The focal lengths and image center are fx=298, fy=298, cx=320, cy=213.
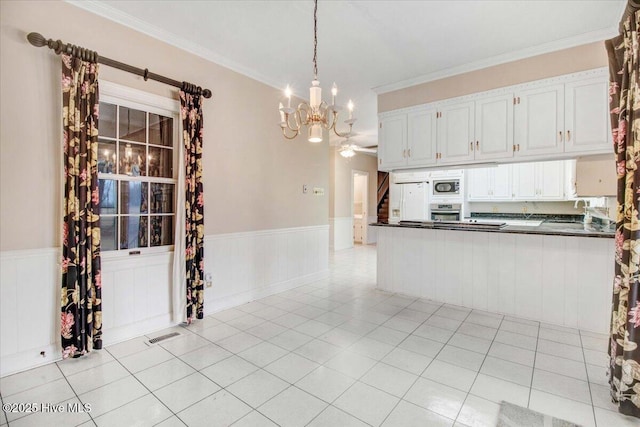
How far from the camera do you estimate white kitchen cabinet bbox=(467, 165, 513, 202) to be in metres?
5.43

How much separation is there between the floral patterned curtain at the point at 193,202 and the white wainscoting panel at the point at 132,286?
0.22 metres

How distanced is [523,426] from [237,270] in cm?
308

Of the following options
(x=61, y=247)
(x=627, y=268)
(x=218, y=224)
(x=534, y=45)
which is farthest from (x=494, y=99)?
(x=61, y=247)

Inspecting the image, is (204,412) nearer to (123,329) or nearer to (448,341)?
(123,329)

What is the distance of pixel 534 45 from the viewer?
3256mm

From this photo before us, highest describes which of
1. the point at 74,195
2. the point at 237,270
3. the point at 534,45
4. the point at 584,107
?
the point at 534,45

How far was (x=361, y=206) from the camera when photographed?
9.70 m

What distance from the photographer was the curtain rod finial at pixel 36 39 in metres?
2.23

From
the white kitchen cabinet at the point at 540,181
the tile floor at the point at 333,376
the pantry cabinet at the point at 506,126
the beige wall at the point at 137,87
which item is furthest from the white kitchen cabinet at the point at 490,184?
the beige wall at the point at 137,87

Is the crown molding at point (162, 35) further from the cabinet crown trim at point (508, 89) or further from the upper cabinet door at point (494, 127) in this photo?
the upper cabinet door at point (494, 127)

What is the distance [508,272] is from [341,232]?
5208 millimetres

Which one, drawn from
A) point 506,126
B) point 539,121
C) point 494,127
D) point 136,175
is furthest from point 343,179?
point 136,175

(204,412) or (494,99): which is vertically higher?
(494,99)

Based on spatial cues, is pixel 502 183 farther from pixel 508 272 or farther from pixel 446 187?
pixel 508 272
